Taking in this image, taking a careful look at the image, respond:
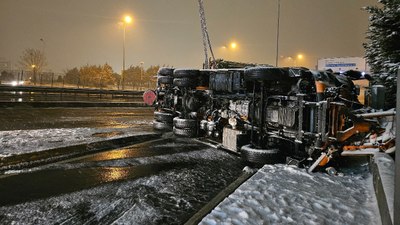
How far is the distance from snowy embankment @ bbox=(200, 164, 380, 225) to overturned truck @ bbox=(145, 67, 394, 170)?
58cm

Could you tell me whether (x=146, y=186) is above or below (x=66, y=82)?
below

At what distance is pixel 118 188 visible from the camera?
14.6ft

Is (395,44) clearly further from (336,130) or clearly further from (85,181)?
(85,181)

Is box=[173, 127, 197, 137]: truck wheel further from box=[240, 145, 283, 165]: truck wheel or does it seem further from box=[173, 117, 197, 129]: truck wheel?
box=[240, 145, 283, 165]: truck wheel

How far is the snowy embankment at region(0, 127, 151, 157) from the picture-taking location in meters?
6.19

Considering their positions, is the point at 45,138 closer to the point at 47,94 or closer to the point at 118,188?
the point at 118,188

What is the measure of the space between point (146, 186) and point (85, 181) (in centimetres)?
95

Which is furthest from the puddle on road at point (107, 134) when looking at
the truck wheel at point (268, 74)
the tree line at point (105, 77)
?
the tree line at point (105, 77)

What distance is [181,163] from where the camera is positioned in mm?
6070

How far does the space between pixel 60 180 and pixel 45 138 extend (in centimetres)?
309

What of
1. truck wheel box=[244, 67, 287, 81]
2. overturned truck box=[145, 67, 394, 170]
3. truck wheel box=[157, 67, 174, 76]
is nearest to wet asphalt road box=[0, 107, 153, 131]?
truck wheel box=[157, 67, 174, 76]

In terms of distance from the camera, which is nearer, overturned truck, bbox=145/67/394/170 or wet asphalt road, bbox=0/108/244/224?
wet asphalt road, bbox=0/108/244/224

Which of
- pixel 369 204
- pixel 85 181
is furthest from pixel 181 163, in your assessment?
pixel 369 204

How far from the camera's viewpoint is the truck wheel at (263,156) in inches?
221
